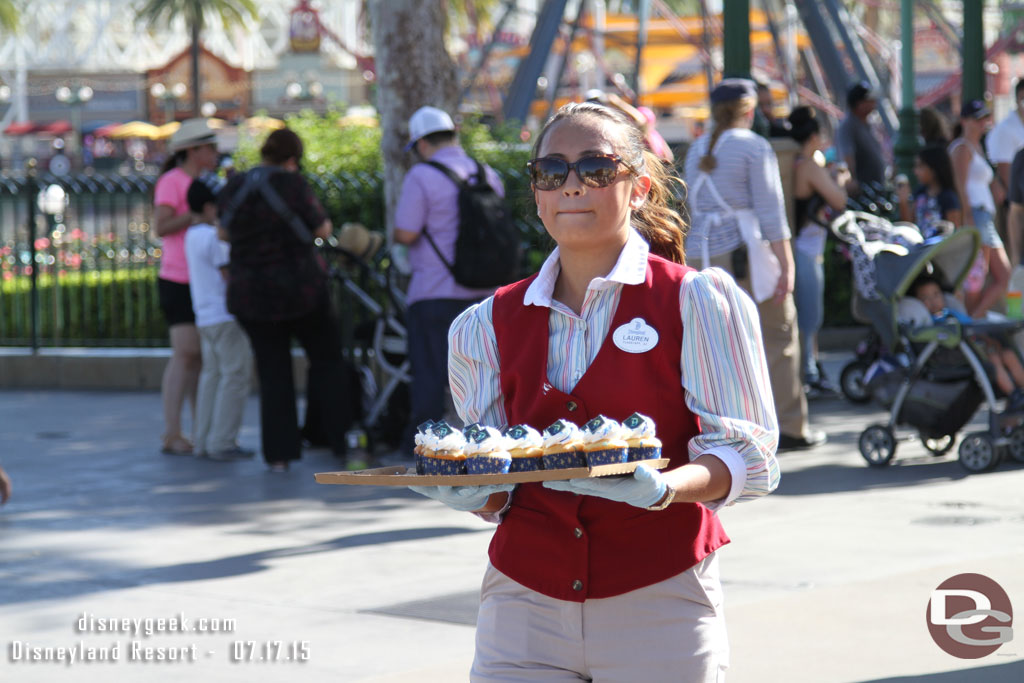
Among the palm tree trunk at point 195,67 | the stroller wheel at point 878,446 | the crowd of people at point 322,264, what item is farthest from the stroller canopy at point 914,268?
the palm tree trunk at point 195,67

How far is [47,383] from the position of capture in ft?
43.1

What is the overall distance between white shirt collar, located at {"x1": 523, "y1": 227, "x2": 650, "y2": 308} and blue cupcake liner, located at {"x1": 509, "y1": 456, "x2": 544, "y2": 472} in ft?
1.09

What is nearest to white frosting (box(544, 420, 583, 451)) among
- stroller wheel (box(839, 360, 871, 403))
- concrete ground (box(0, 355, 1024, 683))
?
concrete ground (box(0, 355, 1024, 683))

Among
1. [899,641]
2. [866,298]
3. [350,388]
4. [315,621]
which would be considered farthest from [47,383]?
[899,641]

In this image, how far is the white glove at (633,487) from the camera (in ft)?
7.78

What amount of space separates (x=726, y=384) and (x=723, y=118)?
18.8 feet

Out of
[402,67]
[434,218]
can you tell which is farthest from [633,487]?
[402,67]

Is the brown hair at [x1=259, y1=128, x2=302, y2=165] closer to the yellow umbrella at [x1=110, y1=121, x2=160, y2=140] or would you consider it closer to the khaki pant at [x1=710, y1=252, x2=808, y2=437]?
the khaki pant at [x1=710, y1=252, x2=808, y2=437]

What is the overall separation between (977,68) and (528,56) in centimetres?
504

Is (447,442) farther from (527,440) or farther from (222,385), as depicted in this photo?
(222,385)

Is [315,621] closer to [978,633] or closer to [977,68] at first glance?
[978,633]

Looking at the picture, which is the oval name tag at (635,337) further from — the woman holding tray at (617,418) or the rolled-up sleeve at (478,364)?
the rolled-up sleeve at (478,364)

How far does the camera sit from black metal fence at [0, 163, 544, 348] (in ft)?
41.9

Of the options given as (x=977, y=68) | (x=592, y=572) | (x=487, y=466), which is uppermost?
(x=977, y=68)
